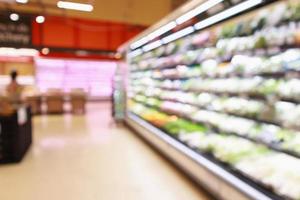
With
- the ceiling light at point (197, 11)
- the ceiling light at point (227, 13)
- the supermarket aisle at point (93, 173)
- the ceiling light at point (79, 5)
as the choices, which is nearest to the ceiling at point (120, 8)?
the ceiling light at point (79, 5)

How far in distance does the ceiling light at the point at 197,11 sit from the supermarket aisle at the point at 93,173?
239cm

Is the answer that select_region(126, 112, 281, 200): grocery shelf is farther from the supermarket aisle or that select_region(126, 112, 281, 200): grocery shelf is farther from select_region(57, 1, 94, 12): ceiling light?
select_region(57, 1, 94, 12): ceiling light

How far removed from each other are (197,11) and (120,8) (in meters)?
1.32

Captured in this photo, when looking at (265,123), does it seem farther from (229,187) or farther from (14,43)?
(14,43)

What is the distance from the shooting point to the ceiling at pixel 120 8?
471 cm

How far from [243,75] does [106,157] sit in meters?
3.10

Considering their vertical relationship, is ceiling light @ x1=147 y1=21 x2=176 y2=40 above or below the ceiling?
below

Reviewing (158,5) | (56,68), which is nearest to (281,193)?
(158,5)

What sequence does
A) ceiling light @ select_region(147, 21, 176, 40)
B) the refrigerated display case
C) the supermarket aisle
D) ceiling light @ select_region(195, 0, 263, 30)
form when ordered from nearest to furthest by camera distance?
the refrigerated display case, ceiling light @ select_region(195, 0, 263, 30), the supermarket aisle, ceiling light @ select_region(147, 21, 176, 40)

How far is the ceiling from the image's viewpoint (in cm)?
471

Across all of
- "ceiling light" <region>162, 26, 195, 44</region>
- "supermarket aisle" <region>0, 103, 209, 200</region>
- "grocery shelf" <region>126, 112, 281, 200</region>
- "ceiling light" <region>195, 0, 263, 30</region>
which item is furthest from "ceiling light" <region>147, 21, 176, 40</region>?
"supermarket aisle" <region>0, 103, 209, 200</region>

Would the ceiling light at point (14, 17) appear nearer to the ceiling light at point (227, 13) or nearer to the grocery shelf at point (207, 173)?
the grocery shelf at point (207, 173)

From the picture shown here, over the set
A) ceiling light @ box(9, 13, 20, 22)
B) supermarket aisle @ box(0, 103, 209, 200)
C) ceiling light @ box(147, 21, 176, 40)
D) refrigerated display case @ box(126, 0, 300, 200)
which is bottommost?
supermarket aisle @ box(0, 103, 209, 200)

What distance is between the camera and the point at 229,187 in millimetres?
3074
